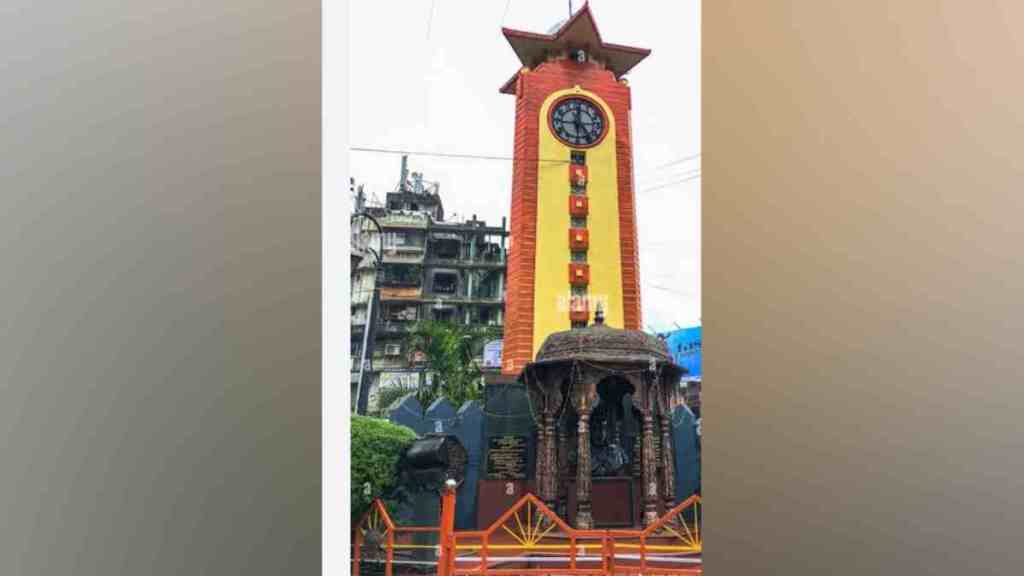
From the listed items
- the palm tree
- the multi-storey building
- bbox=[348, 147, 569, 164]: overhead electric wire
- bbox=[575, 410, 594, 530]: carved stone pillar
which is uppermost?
bbox=[348, 147, 569, 164]: overhead electric wire

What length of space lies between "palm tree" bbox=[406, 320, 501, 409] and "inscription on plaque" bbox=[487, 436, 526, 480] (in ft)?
0.84

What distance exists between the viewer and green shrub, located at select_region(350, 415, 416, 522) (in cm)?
318

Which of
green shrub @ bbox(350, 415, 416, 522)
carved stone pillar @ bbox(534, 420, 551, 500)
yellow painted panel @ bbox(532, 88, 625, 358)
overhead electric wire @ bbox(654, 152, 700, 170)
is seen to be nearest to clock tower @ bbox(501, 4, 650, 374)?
yellow painted panel @ bbox(532, 88, 625, 358)

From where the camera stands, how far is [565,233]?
3.87 metres

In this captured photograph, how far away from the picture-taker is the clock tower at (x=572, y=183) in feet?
12.4

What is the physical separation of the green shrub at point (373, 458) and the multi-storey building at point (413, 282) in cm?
12

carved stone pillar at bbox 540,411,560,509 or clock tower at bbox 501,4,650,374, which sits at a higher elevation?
clock tower at bbox 501,4,650,374

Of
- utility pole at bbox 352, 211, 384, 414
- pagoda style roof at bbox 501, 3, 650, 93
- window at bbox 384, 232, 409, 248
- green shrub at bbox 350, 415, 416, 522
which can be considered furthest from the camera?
pagoda style roof at bbox 501, 3, 650, 93

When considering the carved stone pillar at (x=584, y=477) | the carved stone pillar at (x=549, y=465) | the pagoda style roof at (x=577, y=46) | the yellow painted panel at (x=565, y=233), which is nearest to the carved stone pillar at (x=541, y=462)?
the carved stone pillar at (x=549, y=465)
